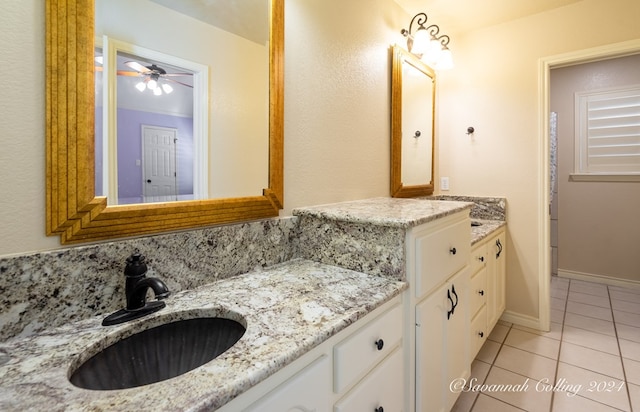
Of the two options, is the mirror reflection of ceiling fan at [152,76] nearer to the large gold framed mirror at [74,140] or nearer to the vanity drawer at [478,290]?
the large gold framed mirror at [74,140]

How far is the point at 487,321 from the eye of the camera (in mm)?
2074

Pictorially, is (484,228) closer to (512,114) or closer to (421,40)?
(512,114)

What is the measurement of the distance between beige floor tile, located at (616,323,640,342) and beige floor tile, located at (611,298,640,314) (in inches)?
15.8

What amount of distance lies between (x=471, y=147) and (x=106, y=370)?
2.78m

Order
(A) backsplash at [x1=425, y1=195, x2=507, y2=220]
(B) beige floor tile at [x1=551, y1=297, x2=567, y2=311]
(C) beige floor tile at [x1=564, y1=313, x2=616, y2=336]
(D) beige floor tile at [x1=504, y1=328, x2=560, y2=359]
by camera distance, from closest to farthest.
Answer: (D) beige floor tile at [x1=504, y1=328, x2=560, y2=359], (C) beige floor tile at [x1=564, y1=313, x2=616, y2=336], (A) backsplash at [x1=425, y1=195, x2=507, y2=220], (B) beige floor tile at [x1=551, y1=297, x2=567, y2=311]

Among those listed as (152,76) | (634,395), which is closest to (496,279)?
(634,395)

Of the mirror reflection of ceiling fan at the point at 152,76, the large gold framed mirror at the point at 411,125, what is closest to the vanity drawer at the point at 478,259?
the large gold framed mirror at the point at 411,125

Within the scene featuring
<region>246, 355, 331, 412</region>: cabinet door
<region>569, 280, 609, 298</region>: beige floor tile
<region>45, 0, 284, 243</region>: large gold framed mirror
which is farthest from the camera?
<region>569, 280, 609, 298</region>: beige floor tile

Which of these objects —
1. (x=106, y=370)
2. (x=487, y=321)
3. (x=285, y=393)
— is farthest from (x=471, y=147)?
(x=106, y=370)

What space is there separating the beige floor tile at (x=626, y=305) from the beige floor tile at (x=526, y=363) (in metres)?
1.34

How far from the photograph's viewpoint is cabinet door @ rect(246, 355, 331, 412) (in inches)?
24.8

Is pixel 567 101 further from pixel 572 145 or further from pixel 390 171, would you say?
pixel 390 171

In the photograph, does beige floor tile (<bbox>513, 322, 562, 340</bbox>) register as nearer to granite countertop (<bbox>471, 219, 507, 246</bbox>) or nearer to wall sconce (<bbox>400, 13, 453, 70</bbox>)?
granite countertop (<bbox>471, 219, 507, 246</bbox>)

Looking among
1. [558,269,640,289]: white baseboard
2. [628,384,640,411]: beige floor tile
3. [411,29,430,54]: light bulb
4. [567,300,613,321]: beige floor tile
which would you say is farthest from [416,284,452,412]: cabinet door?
[558,269,640,289]: white baseboard
